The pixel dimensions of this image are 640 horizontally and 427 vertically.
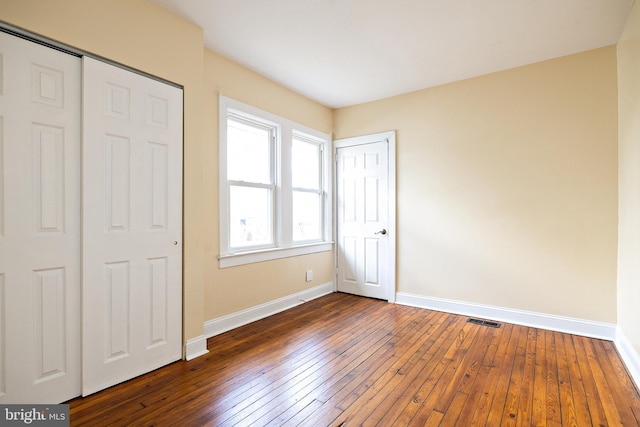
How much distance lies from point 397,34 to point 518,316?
3108mm

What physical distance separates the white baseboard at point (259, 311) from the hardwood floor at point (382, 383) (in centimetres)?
10

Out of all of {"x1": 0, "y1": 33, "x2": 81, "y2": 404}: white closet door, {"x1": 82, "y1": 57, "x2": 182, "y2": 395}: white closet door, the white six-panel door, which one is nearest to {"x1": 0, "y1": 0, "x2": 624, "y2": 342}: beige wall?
{"x1": 82, "y1": 57, "x2": 182, "y2": 395}: white closet door

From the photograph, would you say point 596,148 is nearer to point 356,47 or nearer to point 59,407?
point 356,47

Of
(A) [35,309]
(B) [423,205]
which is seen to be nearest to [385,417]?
(A) [35,309]

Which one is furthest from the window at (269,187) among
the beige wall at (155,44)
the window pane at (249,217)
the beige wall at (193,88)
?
the beige wall at (155,44)

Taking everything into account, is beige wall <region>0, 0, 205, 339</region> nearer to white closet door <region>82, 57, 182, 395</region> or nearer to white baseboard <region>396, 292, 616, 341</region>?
white closet door <region>82, 57, 182, 395</region>

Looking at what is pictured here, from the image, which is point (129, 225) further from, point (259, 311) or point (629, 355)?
point (629, 355)

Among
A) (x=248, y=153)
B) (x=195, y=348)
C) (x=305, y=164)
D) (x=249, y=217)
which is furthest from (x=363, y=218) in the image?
(x=195, y=348)

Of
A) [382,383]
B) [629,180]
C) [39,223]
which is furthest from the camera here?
[629,180]

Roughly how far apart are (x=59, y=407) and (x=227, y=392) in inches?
37.6

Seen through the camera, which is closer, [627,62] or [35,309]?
[35,309]

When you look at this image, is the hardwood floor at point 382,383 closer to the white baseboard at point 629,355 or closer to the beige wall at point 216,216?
the white baseboard at point 629,355

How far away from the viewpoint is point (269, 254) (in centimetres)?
367

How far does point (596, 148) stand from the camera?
118 inches
